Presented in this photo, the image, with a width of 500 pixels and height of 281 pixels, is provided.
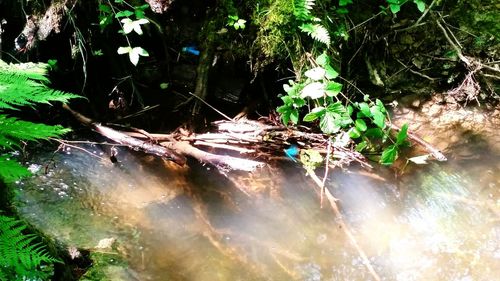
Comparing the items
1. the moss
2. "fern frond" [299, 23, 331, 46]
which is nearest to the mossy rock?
the moss

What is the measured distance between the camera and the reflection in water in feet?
8.87

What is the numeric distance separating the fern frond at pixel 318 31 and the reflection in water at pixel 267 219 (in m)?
1.08

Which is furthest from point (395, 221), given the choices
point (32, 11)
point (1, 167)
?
point (32, 11)

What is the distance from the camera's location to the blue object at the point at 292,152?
3.64 m

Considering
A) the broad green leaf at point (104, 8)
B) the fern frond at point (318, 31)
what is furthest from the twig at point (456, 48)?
the broad green leaf at point (104, 8)

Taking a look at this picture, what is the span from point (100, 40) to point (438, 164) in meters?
3.06

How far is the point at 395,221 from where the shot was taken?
3.12 meters

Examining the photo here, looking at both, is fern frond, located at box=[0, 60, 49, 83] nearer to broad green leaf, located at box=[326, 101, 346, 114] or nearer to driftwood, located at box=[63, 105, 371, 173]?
driftwood, located at box=[63, 105, 371, 173]

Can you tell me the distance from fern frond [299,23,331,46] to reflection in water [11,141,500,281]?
108 centimetres

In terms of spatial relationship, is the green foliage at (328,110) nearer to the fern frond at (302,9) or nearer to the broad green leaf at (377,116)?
the broad green leaf at (377,116)

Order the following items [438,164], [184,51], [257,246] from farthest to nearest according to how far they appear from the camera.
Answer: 1. [184,51]
2. [438,164]
3. [257,246]

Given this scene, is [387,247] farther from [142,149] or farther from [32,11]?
[32,11]

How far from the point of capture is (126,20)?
3043 mm

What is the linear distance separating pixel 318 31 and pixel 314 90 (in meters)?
0.46
